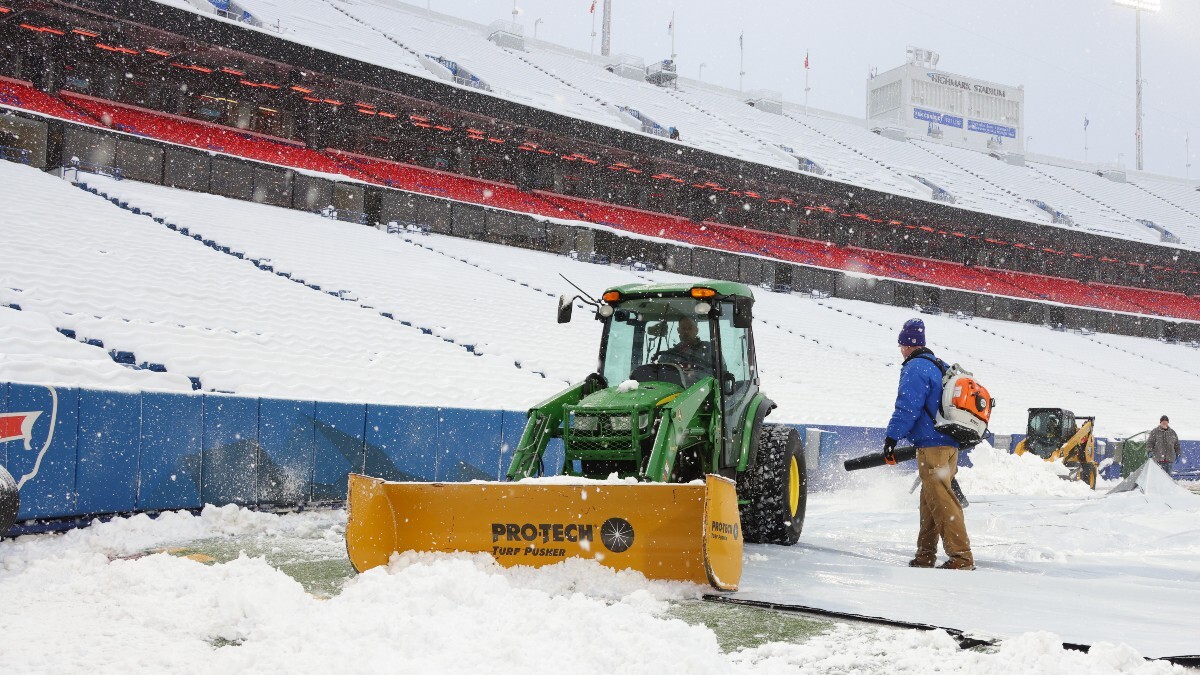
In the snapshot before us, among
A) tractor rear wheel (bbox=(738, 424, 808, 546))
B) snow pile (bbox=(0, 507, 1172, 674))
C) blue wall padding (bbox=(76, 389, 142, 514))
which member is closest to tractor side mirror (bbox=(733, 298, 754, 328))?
tractor rear wheel (bbox=(738, 424, 808, 546))

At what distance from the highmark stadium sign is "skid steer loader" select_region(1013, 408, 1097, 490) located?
1705 inches

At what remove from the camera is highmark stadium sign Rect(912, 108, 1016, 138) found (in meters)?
56.6

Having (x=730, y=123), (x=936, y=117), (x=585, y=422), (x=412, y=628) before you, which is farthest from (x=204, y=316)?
(x=936, y=117)

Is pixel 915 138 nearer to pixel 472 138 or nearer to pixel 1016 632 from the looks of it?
pixel 472 138

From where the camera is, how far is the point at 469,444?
32.2ft

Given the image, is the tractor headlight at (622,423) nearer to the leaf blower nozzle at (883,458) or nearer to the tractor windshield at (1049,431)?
the leaf blower nozzle at (883,458)

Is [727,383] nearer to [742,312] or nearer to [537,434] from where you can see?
[742,312]

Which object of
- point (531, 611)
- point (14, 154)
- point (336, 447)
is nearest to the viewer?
point (531, 611)

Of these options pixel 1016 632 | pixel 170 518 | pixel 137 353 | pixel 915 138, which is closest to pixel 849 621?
pixel 1016 632

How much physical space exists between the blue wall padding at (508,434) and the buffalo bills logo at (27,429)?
4352mm

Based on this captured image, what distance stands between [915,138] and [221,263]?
41.6 metres

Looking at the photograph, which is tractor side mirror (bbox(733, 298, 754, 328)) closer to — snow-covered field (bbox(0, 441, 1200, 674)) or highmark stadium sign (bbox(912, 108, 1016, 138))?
snow-covered field (bbox(0, 441, 1200, 674))

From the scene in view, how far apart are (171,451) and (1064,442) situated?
14.6 metres

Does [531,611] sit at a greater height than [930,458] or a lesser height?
lesser
